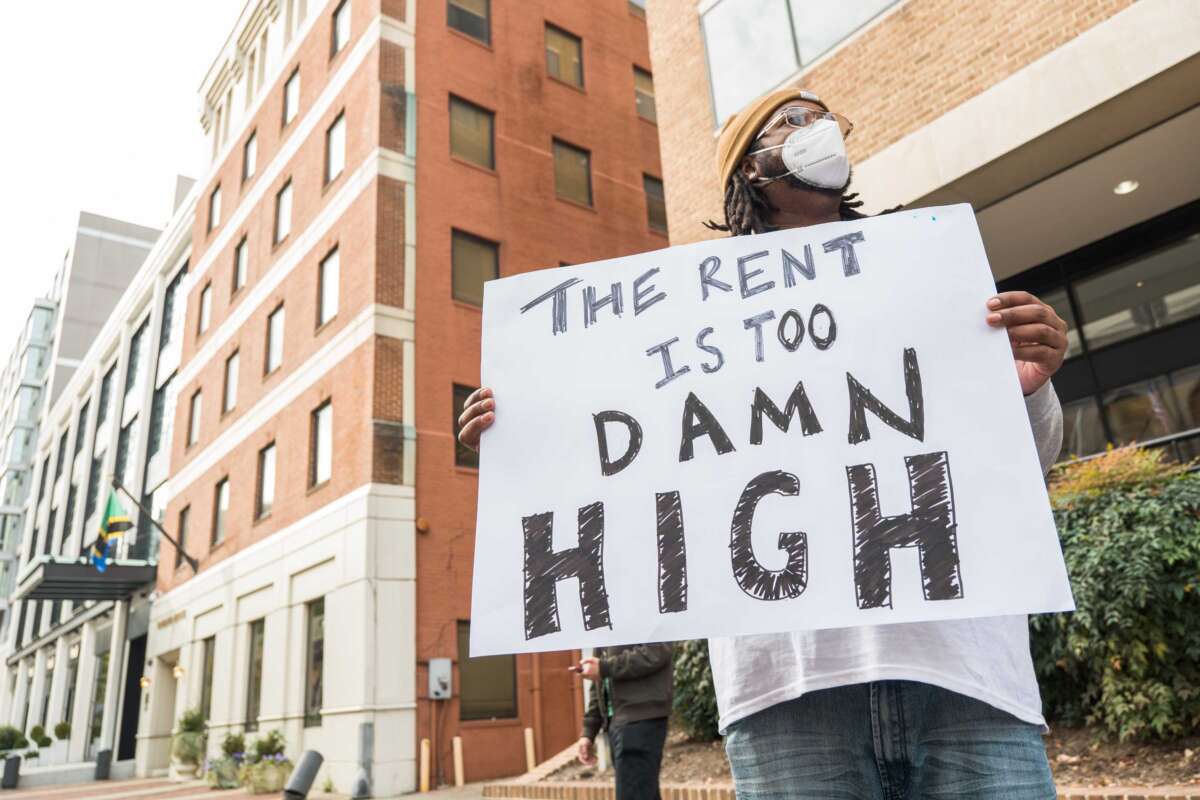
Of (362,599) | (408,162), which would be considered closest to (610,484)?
(362,599)

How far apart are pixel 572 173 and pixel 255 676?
13.6 metres

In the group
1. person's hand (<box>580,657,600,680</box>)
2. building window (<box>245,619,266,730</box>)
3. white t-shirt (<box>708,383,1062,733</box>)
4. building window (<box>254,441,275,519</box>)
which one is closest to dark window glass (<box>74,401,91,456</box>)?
→ building window (<box>254,441,275,519</box>)

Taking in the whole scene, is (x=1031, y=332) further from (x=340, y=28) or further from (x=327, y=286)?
(x=340, y=28)

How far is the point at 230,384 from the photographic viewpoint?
78.7ft

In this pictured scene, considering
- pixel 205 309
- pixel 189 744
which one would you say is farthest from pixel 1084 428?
pixel 205 309

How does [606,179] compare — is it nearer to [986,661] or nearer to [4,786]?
[986,661]

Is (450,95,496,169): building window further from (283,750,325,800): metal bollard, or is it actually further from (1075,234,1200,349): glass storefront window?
(283,750,325,800): metal bollard

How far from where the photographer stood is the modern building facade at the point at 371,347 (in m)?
16.0

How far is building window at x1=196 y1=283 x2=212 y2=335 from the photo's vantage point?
86.3 ft

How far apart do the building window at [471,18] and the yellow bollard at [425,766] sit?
15.6 m

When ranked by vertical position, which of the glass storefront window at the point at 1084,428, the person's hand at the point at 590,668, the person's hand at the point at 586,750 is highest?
the glass storefront window at the point at 1084,428

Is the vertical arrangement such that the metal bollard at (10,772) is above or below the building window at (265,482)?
below

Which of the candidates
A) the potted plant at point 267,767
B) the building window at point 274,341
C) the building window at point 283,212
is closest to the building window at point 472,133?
the building window at point 283,212

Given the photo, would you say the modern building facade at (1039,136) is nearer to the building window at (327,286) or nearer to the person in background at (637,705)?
the person in background at (637,705)
